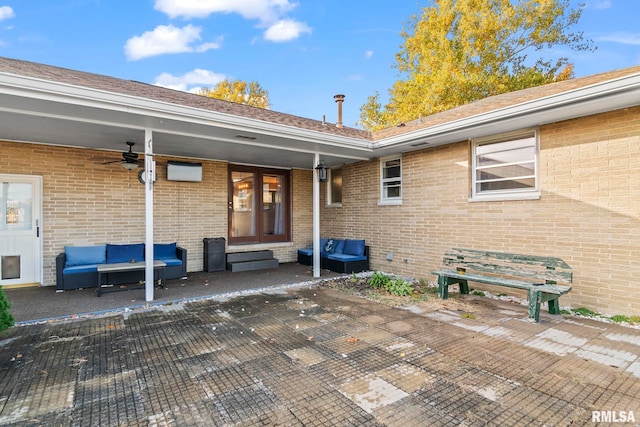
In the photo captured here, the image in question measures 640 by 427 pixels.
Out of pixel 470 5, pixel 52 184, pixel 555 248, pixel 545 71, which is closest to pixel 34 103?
pixel 52 184

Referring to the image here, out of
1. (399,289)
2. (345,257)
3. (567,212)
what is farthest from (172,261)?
(567,212)

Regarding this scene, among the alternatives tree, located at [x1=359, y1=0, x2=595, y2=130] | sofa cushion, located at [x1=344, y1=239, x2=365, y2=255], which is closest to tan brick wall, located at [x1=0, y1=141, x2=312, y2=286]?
sofa cushion, located at [x1=344, y1=239, x2=365, y2=255]

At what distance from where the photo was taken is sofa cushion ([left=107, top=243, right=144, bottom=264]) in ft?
21.7

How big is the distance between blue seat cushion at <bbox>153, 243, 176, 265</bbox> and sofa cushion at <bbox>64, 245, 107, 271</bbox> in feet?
3.08

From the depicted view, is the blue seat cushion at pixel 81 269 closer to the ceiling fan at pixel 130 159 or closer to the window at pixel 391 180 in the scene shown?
the ceiling fan at pixel 130 159

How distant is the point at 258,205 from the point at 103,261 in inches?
156

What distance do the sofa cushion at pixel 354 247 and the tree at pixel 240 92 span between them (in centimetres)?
1517

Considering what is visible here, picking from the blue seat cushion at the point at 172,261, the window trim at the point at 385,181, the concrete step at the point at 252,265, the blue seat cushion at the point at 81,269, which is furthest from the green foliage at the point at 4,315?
the window trim at the point at 385,181

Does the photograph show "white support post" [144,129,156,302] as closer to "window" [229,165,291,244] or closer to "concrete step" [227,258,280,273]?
"concrete step" [227,258,280,273]

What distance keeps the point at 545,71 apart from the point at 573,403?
16851 mm

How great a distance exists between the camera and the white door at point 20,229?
6.16 meters

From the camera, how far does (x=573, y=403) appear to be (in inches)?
96.1

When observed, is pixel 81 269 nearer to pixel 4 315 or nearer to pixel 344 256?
pixel 4 315

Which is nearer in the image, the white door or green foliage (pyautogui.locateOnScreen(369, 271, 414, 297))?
green foliage (pyautogui.locateOnScreen(369, 271, 414, 297))
